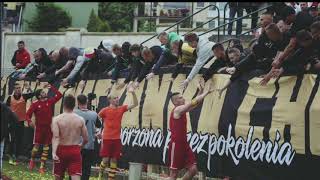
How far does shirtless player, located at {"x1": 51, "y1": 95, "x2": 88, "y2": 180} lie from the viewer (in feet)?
34.8

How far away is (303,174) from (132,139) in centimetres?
536

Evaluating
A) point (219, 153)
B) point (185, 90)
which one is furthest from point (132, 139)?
point (219, 153)

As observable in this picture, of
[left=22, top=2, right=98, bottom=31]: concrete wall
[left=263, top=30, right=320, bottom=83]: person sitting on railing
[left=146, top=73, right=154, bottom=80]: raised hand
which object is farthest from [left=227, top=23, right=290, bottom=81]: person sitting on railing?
[left=22, top=2, right=98, bottom=31]: concrete wall

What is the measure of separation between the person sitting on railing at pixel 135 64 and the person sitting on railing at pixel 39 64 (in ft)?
15.2

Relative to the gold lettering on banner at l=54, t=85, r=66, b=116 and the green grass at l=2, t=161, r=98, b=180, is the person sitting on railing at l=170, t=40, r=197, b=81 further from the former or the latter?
the gold lettering on banner at l=54, t=85, r=66, b=116

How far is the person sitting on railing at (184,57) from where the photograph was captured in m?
13.1

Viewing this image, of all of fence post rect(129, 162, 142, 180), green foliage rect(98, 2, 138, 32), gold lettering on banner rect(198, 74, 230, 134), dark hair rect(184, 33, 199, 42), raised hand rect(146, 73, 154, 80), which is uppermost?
green foliage rect(98, 2, 138, 32)

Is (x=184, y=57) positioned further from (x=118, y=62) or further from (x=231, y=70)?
(x=118, y=62)

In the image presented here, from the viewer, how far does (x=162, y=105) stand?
1366 cm

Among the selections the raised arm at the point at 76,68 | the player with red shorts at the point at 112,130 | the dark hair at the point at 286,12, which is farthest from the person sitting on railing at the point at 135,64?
the dark hair at the point at 286,12

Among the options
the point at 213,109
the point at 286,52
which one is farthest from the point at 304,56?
the point at 213,109

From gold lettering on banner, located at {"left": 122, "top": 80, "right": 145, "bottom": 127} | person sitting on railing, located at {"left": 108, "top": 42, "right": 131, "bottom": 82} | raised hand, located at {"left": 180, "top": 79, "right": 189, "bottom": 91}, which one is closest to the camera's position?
raised hand, located at {"left": 180, "top": 79, "right": 189, "bottom": 91}

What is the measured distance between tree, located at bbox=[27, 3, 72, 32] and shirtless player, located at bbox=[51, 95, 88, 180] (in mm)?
44400

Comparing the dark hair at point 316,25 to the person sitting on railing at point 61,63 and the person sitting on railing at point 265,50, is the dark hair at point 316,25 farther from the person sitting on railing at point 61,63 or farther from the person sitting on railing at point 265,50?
the person sitting on railing at point 61,63
